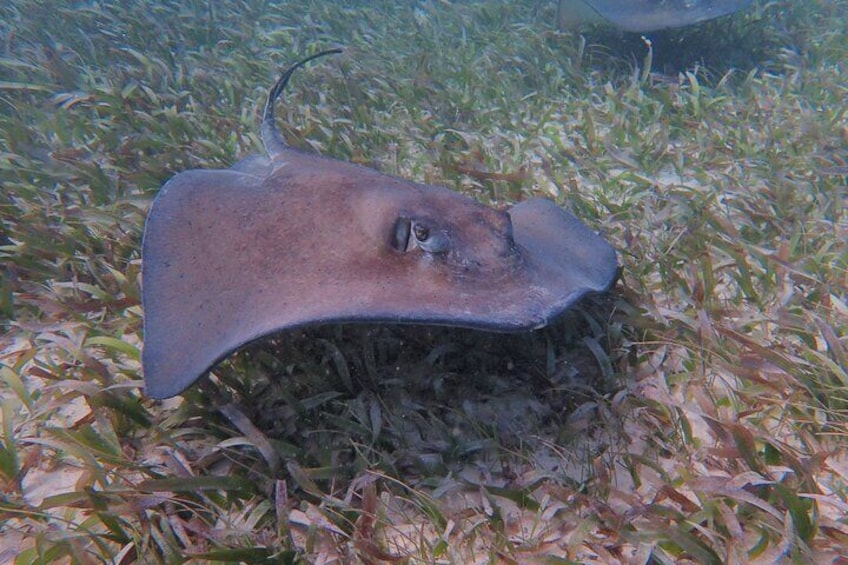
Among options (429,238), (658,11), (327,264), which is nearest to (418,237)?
(429,238)

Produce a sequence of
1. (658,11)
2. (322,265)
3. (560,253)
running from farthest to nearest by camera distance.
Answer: (658,11) → (560,253) → (322,265)

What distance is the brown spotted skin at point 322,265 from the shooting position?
2.00 metres

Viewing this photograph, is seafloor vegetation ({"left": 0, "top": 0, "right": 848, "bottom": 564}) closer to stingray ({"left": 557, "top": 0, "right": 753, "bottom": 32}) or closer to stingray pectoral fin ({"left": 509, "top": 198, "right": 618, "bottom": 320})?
stingray pectoral fin ({"left": 509, "top": 198, "right": 618, "bottom": 320})

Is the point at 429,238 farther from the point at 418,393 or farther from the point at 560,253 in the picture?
the point at 418,393

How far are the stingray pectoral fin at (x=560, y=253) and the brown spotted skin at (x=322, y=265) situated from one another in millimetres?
12

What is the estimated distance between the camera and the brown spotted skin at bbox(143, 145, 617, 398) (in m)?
2.00

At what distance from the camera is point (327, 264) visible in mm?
2283

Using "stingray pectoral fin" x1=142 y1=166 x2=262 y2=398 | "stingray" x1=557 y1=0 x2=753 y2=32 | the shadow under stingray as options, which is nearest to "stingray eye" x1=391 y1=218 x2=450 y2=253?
the shadow under stingray

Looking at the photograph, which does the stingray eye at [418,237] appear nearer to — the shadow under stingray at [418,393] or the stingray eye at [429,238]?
the stingray eye at [429,238]

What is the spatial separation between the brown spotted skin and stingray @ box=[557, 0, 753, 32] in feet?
19.1

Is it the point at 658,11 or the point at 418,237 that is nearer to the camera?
the point at 418,237

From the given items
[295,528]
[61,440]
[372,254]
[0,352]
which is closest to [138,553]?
[295,528]

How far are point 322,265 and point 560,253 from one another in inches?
54.6

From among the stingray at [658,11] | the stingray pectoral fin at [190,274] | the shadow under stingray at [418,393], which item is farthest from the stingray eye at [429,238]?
the stingray at [658,11]
